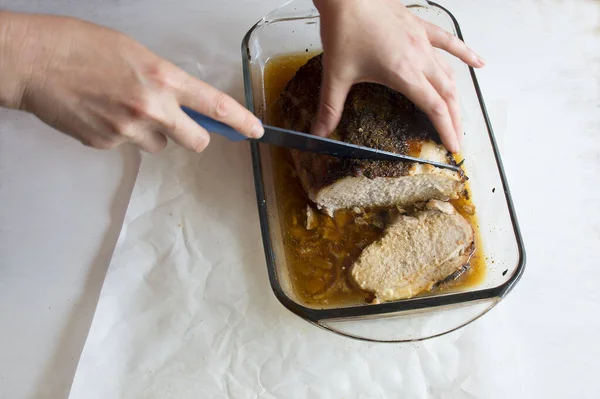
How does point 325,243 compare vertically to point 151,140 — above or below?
below

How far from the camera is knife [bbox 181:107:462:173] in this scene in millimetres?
1654

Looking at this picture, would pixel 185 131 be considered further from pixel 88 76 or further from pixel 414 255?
pixel 414 255

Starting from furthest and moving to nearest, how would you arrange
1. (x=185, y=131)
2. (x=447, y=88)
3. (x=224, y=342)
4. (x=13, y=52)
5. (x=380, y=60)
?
1. (x=224, y=342)
2. (x=447, y=88)
3. (x=380, y=60)
4. (x=185, y=131)
5. (x=13, y=52)

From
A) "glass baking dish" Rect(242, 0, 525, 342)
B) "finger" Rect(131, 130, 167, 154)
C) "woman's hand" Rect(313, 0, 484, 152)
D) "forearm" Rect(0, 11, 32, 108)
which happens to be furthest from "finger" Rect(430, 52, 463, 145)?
"forearm" Rect(0, 11, 32, 108)

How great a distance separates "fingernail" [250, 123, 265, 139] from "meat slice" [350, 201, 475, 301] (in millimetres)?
716

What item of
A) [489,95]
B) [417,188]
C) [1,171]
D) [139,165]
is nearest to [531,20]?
[489,95]

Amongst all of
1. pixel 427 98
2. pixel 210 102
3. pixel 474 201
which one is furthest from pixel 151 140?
pixel 474 201

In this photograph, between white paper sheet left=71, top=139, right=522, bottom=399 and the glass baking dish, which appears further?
white paper sheet left=71, top=139, right=522, bottom=399

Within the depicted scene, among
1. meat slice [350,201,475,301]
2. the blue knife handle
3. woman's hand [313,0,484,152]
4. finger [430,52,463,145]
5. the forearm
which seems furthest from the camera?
meat slice [350,201,475,301]

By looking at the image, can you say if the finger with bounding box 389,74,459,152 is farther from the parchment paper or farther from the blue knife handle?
the parchment paper

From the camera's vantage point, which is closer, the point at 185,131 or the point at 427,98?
the point at 185,131

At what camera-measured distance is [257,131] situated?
65.1 inches

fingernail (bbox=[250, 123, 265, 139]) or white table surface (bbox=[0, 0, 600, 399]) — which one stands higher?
fingernail (bbox=[250, 123, 265, 139])

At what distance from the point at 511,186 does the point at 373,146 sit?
816 mm
